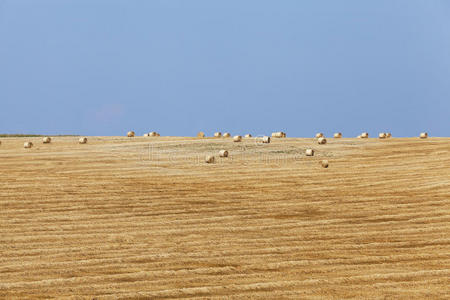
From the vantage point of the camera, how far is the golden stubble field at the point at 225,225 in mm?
9094

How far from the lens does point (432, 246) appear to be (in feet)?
37.0

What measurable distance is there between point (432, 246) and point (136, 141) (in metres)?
15.6

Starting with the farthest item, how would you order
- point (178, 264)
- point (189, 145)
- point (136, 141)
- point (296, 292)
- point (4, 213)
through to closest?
point (136, 141) < point (189, 145) < point (4, 213) < point (178, 264) < point (296, 292)

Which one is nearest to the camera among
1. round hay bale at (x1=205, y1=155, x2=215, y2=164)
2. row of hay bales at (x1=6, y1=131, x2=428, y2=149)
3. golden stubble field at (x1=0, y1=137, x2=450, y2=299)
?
golden stubble field at (x1=0, y1=137, x2=450, y2=299)

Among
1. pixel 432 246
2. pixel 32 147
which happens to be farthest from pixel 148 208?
pixel 32 147

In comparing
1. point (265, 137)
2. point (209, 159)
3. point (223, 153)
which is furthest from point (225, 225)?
point (265, 137)

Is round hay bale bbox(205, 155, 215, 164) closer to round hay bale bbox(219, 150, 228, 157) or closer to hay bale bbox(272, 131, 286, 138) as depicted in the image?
round hay bale bbox(219, 150, 228, 157)

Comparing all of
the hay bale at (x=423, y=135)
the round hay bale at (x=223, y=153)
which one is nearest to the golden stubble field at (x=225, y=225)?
the round hay bale at (x=223, y=153)

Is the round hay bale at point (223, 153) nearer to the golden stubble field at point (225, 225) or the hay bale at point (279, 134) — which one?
the golden stubble field at point (225, 225)

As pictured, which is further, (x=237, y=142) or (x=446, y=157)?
(x=237, y=142)

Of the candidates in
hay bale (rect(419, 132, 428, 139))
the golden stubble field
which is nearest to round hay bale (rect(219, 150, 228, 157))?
the golden stubble field

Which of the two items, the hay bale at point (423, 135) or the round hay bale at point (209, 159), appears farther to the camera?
the hay bale at point (423, 135)

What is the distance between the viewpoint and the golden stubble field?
9.09 meters

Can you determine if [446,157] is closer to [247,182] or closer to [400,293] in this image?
[247,182]
